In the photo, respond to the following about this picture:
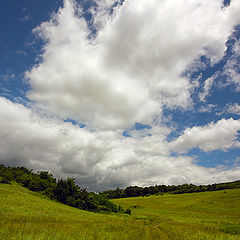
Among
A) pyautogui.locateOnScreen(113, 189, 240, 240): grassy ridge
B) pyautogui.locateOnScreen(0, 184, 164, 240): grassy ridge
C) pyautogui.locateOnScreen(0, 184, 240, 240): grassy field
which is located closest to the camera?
pyautogui.locateOnScreen(0, 184, 164, 240): grassy ridge

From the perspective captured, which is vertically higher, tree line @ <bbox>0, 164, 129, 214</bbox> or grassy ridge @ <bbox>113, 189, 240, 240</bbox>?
tree line @ <bbox>0, 164, 129, 214</bbox>

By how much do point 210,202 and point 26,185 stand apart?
71070 millimetres

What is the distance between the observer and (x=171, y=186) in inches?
6855

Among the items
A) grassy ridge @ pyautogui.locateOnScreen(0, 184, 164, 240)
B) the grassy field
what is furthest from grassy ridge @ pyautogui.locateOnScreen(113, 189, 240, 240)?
grassy ridge @ pyautogui.locateOnScreen(0, 184, 164, 240)

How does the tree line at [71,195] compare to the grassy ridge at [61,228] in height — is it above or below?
above

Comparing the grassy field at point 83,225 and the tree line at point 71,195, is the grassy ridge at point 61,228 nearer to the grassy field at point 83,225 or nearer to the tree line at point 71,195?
the grassy field at point 83,225

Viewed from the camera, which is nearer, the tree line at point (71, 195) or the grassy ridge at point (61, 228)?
the grassy ridge at point (61, 228)

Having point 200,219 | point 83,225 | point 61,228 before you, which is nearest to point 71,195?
point 200,219

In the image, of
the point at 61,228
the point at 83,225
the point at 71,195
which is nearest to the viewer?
the point at 61,228

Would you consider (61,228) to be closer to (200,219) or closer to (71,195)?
(200,219)

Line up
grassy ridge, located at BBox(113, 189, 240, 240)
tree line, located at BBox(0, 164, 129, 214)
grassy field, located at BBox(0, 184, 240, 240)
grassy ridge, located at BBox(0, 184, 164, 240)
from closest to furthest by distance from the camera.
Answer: grassy ridge, located at BBox(0, 184, 164, 240), grassy field, located at BBox(0, 184, 240, 240), grassy ridge, located at BBox(113, 189, 240, 240), tree line, located at BBox(0, 164, 129, 214)

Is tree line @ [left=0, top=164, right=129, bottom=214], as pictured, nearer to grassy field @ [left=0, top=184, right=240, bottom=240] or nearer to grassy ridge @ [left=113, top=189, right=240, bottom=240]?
grassy ridge @ [left=113, top=189, right=240, bottom=240]

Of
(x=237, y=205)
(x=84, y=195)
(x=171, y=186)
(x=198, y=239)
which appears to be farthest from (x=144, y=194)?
(x=198, y=239)

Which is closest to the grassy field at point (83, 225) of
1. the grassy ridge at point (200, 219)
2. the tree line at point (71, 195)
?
the grassy ridge at point (200, 219)
